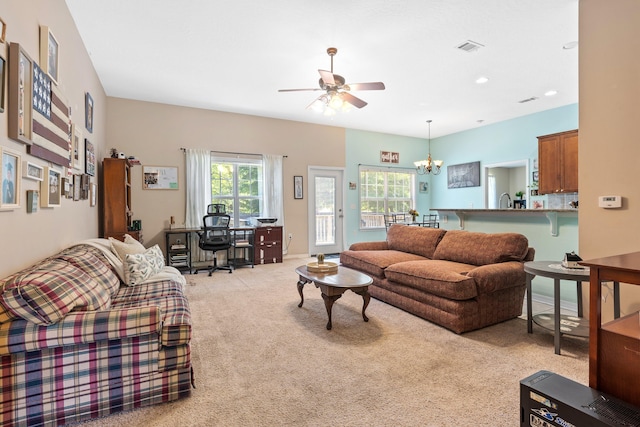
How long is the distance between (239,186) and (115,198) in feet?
7.78

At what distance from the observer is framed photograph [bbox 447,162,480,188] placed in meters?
7.38

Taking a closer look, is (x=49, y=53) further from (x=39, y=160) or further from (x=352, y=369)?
(x=352, y=369)

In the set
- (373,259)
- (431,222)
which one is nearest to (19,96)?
(373,259)

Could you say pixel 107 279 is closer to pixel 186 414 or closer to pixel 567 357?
pixel 186 414

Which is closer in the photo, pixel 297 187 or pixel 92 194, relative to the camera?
pixel 92 194

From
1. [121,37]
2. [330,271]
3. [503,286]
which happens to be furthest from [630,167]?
[121,37]

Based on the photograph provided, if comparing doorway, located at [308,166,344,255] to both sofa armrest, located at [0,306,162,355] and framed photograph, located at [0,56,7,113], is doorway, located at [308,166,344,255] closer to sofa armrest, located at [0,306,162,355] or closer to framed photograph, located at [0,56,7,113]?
sofa armrest, located at [0,306,162,355]

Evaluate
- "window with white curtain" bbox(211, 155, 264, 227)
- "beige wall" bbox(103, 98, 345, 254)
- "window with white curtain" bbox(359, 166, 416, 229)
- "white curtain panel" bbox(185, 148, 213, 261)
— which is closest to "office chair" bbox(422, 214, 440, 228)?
"window with white curtain" bbox(359, 166, 416, 229)

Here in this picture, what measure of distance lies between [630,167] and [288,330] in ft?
9.94

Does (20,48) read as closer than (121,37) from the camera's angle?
Yes

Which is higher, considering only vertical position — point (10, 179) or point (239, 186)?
point (239, 186)

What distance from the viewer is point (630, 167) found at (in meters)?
2.38

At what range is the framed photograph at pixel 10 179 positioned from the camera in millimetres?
1642

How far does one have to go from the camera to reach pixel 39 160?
2.16m
